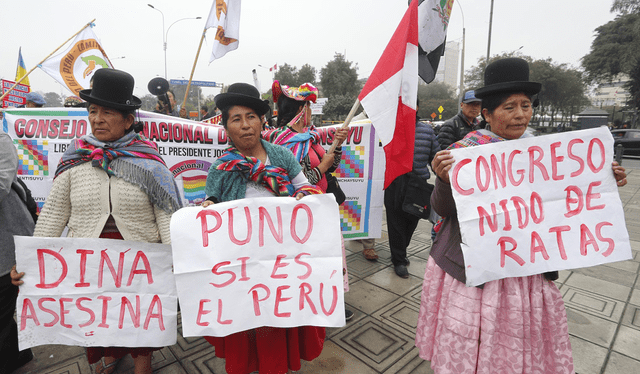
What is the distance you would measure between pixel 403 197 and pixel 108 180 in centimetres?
288

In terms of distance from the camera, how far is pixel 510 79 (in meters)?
1.65

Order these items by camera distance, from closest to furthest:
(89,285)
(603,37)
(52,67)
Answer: (89,285) < (52,67) < (603,37)

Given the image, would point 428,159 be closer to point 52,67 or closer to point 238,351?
point 238,351

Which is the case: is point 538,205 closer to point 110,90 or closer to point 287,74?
point 110,90

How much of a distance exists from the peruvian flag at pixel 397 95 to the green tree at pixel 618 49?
3494cm

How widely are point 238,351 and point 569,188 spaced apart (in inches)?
78.7

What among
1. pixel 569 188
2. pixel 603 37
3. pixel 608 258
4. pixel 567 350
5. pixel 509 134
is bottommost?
pixel 567 350

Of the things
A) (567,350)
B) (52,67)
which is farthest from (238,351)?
(52,67)

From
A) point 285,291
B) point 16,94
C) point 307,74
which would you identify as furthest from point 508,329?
point 307,74

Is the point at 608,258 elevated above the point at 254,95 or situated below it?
below

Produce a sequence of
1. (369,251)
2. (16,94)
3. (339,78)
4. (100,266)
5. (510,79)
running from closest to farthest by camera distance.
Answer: (510,79) → (100,266) → (369,251) → (16,94) → (339,78)

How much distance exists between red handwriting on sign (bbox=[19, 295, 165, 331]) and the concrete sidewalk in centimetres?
67

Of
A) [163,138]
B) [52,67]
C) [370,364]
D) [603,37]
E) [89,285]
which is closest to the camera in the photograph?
[89,285]

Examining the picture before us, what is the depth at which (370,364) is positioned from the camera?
7.97ft
